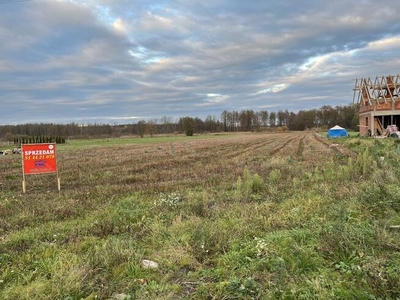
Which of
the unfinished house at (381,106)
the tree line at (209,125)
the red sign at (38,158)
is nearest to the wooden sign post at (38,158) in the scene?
the red sign at (38,158)

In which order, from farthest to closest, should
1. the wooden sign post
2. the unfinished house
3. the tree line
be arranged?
1. the tree line
2. the unfinished house
3. the wooden sign post

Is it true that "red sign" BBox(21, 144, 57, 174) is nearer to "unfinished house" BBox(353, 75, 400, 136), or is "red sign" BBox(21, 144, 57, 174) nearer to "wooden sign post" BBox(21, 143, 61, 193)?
"wooden sign post" BBox(21, 143, 61, 193)

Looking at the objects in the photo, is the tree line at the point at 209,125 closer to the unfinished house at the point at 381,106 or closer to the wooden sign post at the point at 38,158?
the unfinished house at the point at 381,106

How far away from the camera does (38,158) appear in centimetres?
1117

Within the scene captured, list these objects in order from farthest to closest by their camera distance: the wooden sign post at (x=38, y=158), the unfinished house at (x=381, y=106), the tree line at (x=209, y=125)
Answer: the tree line at (x=209, y=125)
the unfinished house at (x=381, y=106)
the wooden sign post at (x=38, y=158)

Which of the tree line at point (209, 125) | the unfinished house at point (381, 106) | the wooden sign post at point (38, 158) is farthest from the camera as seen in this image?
the tree line at point (209, 125)

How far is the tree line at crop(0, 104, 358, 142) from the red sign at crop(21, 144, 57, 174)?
97.8 m

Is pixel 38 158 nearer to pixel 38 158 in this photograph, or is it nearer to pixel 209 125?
pixel 38 158

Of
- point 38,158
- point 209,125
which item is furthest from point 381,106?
point 209,125

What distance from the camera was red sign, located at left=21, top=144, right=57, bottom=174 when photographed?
1089 centimetres

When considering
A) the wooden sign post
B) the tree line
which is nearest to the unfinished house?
the wooden sign post

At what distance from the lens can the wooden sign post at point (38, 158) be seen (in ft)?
35.7

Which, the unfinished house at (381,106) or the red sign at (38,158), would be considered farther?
the unfinished house at (381,106)

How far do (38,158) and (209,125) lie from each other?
132525 millimetres
